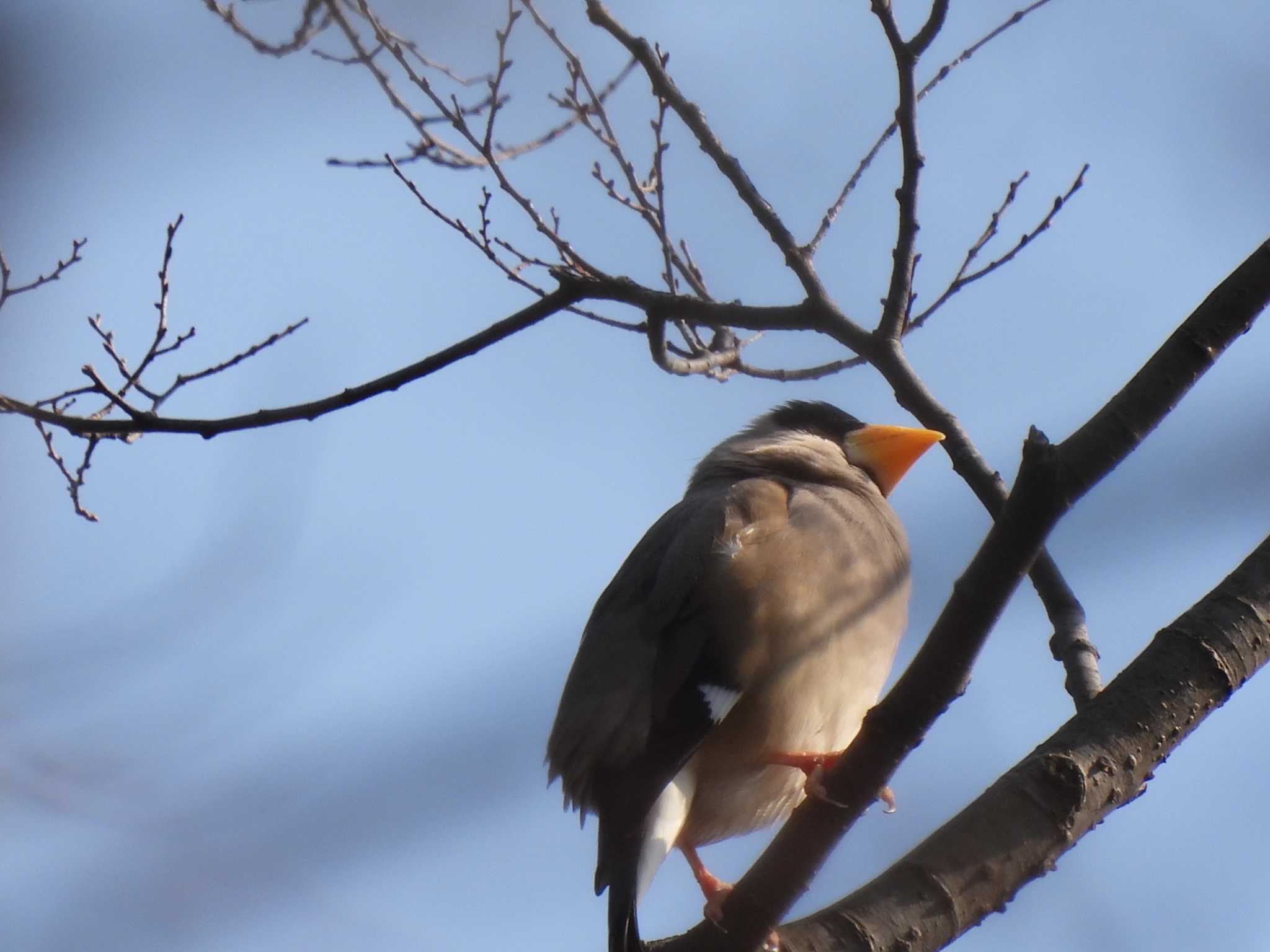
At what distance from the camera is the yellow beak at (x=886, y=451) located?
5750 millimetres

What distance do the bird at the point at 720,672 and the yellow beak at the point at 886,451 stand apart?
96 centimetres

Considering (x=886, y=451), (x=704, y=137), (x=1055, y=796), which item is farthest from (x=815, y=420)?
(x=1055, y=796)

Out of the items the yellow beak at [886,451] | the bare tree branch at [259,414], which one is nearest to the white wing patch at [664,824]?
the bare tree branch at [259,414]

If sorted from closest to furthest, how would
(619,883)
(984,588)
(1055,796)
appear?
(984,588) < (1055,796) < (619,883)

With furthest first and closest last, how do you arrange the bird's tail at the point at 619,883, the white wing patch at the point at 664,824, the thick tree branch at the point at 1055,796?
the white wing patch at the point at 664,824
the bird's tail at the point at 619,883
the thick tree branch at the point at 1055,796

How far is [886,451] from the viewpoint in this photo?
19.0ft

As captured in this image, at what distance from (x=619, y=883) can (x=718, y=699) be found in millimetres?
655

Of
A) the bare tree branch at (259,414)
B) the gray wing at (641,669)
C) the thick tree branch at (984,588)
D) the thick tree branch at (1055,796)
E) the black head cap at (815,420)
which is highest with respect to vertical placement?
the black head cap at (815,420)

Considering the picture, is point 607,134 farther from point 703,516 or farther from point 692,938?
point 692,938

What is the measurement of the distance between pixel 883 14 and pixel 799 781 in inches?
89.6

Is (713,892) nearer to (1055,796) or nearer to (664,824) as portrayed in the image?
(664,824)

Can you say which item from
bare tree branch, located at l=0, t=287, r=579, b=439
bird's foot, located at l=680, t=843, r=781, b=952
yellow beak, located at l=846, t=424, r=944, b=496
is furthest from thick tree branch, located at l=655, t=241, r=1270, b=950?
yellow beak, located at l=846, t=424, r=944, b=496

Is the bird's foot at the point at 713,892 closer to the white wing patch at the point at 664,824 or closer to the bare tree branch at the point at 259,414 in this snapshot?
the white wing patch at the point at 664,824

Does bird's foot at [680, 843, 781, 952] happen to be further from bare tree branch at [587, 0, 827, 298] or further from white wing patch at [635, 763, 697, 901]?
bare tree branch at [587, 0, 827, 298]
